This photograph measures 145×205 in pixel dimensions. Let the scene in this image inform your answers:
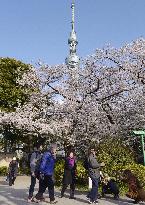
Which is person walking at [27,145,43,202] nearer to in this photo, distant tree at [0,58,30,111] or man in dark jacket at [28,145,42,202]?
man in dark jacket at [28,145,42,202]

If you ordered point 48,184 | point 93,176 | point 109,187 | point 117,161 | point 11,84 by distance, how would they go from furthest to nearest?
point 11,84, point 117,161, point 109,187, point 93,176, point 48,184

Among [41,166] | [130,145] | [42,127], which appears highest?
[42,127]

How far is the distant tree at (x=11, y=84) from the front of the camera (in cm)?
4162

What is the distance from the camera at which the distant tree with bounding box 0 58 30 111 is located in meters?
41.6

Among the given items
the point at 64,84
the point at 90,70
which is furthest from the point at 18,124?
the point at 90,70

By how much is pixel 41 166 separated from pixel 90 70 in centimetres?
1490

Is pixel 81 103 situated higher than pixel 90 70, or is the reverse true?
pixel 90 70

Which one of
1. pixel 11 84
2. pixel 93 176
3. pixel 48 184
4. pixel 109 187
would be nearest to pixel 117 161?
pixel 109 187

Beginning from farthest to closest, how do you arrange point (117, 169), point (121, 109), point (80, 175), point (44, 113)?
point (44, 113)
point (121, 109)
point (80, 175)
point (117, 169)

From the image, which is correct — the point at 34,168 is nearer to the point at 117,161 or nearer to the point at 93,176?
the point at 93,176

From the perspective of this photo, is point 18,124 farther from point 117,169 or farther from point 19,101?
point 117,169

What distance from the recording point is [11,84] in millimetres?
42844

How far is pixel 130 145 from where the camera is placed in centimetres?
2561

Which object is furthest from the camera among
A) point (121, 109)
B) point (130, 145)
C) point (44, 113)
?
point (44, 113)
